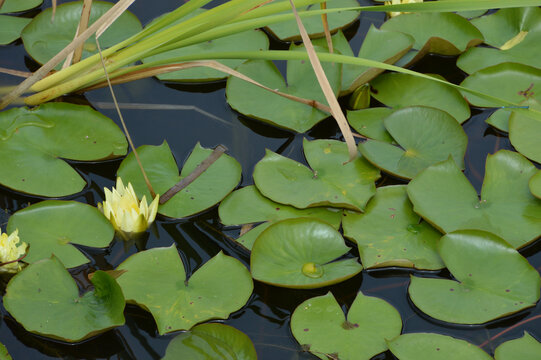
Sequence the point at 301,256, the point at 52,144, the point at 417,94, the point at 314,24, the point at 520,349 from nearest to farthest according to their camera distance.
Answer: the point at 520,349 → the point at 301,256 → the point at 52,144 → the point at 417,94 → the point at 314,24

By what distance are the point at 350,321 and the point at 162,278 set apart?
1.96ft

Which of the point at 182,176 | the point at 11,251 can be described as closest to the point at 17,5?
the point at 182,176

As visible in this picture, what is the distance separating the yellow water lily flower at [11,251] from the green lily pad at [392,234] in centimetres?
106

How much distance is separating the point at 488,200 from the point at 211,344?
1.11 m

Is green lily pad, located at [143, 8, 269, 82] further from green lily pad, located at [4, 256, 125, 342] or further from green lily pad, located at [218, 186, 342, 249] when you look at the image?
green lily pad, located at [4, 256, 125, 342]

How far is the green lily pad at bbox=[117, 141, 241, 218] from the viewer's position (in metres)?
2.01

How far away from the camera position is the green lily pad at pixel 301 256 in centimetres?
180

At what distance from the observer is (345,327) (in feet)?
5.53

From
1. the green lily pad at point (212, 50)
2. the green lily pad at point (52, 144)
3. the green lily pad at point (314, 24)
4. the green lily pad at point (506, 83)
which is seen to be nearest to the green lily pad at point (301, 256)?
the green lily pad at point (52, 144)

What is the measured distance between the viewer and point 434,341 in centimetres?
164

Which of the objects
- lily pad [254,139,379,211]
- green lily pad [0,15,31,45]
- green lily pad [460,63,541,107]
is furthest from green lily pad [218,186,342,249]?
green lily pad [0,15,31,45]

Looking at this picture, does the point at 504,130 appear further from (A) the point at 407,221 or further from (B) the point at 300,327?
(B) the point at 300,327

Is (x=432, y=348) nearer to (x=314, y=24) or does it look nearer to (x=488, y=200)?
(x=488, y=200)

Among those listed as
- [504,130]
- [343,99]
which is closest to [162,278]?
[343,99]
